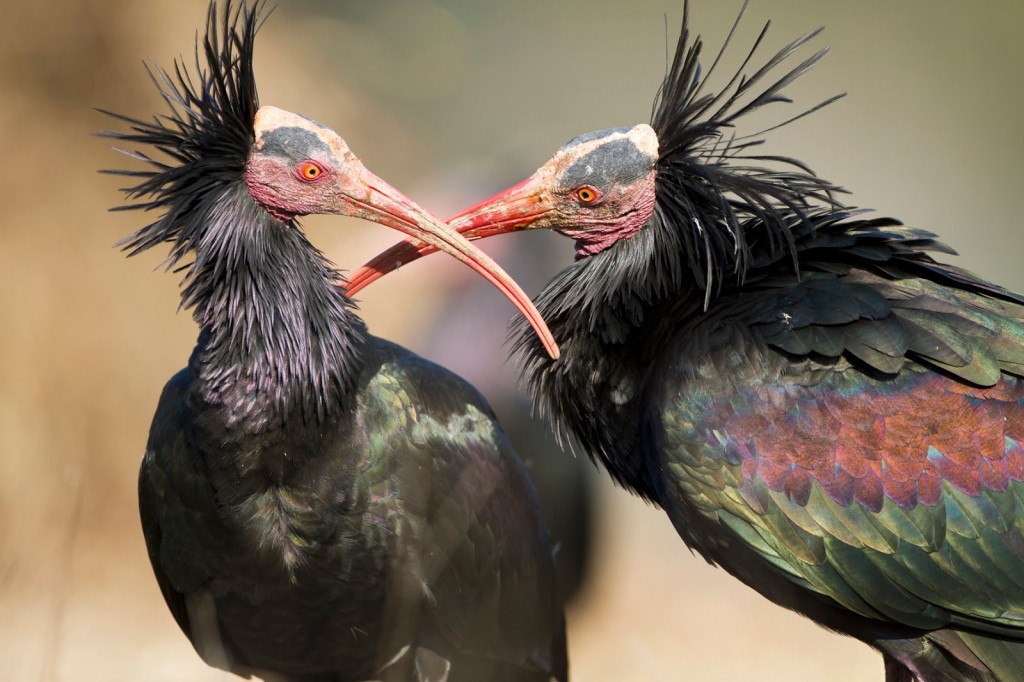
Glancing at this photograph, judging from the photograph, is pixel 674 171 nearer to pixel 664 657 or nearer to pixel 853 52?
pixel 664 657

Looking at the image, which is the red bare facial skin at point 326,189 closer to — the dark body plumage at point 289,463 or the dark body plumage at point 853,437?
the dark body plumage at point 289,463

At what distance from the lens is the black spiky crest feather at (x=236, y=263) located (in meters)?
3.97

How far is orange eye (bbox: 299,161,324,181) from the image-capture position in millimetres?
4094

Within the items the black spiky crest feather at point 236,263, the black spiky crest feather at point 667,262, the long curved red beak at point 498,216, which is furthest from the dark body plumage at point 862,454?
the black spiky crest feather at point 236,263

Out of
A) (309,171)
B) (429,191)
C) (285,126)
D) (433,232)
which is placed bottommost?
(433,232)

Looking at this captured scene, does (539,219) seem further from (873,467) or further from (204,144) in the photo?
(873,467)

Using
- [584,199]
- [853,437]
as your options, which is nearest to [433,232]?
[584,199]

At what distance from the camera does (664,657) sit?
6984mm

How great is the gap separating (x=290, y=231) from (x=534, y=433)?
109 inches

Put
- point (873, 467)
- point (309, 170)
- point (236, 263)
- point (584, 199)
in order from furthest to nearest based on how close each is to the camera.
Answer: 1. point (584, 199)
2. point (309, 170)
3. point (236, 263)
4. point (873, 467)

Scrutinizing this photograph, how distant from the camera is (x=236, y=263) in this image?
3.98 metres

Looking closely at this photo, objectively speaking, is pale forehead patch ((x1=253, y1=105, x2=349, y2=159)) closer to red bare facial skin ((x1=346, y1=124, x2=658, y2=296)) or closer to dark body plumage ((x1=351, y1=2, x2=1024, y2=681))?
red bare facial skin ((x1=346, y1=124, x2=658, y2=296))

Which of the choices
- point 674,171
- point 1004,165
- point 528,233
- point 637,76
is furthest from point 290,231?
point 1004,165

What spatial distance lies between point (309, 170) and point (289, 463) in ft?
3.29
